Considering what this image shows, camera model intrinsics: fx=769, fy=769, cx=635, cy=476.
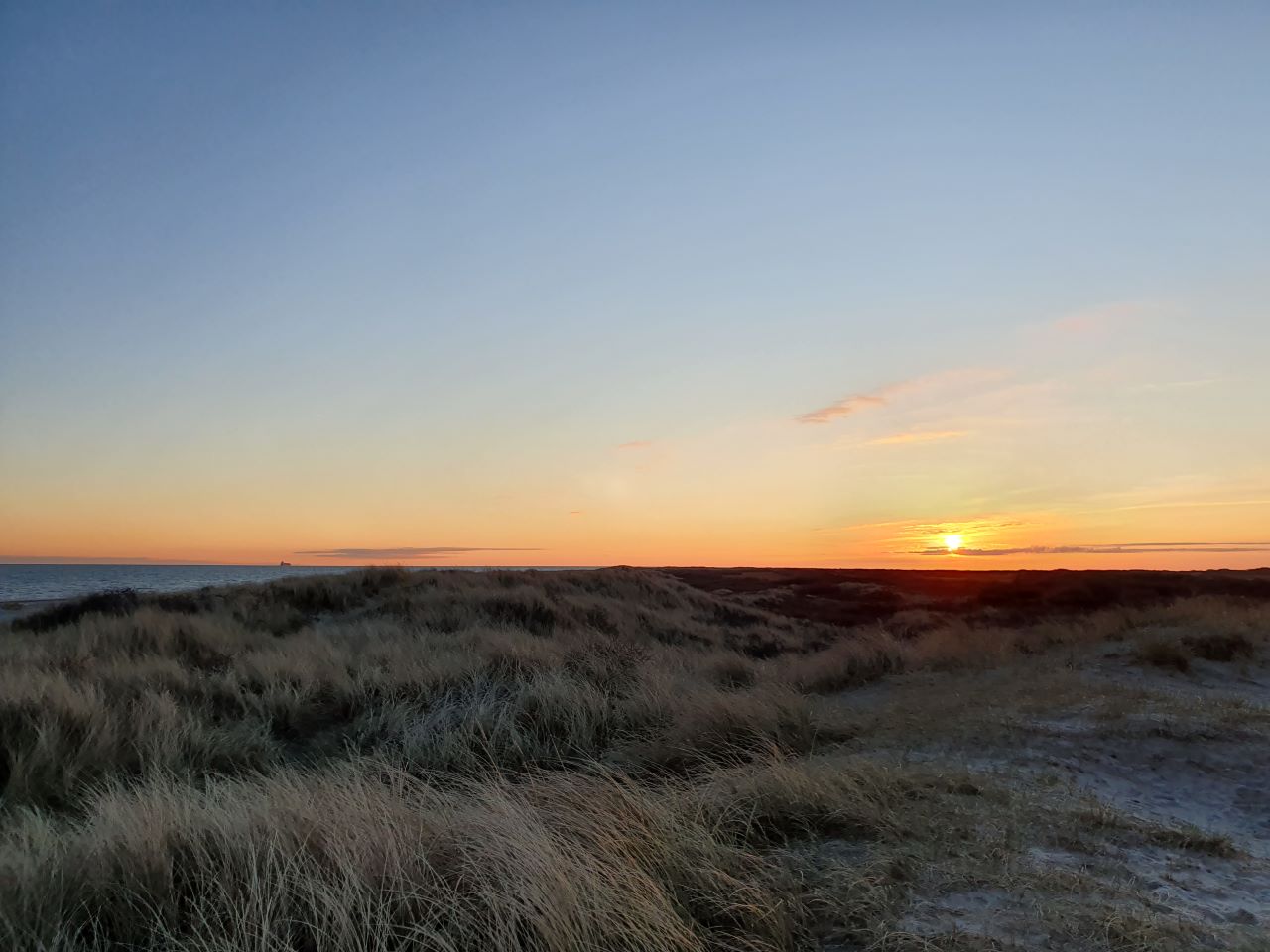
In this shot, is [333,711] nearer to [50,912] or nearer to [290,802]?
[290,802]

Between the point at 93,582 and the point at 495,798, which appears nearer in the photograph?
the point at 495,798

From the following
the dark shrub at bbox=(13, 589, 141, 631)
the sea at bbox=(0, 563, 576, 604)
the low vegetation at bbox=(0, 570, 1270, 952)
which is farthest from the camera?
the sea at bbox=(0, 563, 576, 604)

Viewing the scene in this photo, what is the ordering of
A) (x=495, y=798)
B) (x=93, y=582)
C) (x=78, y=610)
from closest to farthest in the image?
(x=495, y=798) → (x=78, y=610) → (x=93, y=582)

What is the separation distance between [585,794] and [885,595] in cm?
4369

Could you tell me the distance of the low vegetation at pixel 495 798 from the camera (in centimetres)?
336

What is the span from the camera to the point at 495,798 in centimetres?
468

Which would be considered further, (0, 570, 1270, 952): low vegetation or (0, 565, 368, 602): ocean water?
(0, 565, 368, 602): ocean water

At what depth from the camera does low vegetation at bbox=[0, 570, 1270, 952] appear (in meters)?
3.36

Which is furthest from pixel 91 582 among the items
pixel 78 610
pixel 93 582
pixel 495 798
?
pixel 495 798

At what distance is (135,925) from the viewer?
3.42 metres

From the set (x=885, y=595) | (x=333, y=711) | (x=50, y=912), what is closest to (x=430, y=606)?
(x=333, y=711)

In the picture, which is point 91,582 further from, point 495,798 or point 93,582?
point 495,798

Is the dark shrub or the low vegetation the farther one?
the dark shrub

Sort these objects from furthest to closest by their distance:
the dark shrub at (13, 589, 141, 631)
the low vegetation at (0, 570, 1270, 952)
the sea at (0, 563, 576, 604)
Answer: the sea at (0, 563, 576, 604)
the dark shrub at (13, 589, 141, 631)
the low vegetation at (0, 570, 1270, 952)
